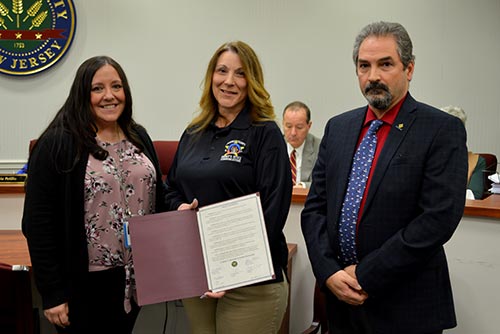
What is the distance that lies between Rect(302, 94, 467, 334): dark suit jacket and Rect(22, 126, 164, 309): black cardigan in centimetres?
81

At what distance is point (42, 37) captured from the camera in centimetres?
520

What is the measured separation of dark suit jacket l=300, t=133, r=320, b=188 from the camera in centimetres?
356

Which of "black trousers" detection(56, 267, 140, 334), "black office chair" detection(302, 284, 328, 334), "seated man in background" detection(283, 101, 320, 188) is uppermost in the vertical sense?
"seated man in background" detection(283, 101, 320, 188)

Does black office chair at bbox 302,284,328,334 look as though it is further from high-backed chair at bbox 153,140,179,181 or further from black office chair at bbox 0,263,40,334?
high-backed chair at bbox 153,140,179,181

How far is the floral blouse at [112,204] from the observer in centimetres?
168

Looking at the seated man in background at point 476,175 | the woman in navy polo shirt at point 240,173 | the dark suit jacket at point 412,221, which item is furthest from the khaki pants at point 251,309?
the seated man in background at point 476,175

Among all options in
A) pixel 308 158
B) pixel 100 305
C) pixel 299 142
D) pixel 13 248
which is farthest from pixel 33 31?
pixel 100 305

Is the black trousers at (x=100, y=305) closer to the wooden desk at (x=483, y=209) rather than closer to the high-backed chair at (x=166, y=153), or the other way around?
the wooden desk at (x=483, y=209)

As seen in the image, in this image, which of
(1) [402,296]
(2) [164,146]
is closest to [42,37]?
(2) [164,146]

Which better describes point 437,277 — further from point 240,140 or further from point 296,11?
point 296,11

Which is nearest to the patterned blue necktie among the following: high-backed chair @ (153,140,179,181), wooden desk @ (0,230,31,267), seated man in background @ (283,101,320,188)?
wooden desk @ (0,230,31,267)

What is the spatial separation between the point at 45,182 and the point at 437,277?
124 centimetres

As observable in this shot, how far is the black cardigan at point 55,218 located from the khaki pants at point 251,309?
0.44 m

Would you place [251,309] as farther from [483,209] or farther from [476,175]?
[476,175]
